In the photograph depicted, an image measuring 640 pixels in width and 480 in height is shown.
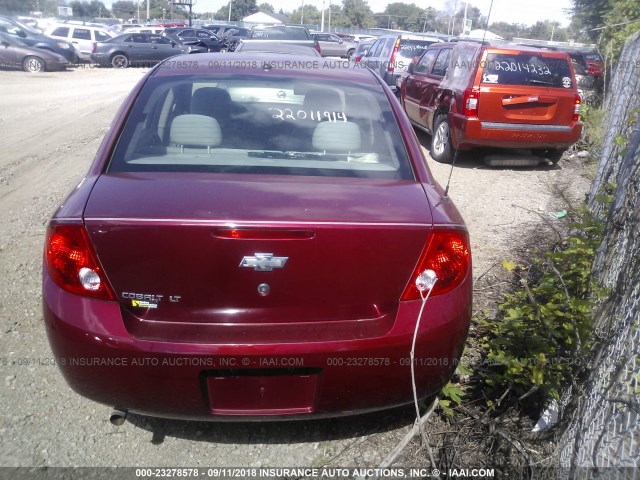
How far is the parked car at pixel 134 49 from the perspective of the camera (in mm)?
25938

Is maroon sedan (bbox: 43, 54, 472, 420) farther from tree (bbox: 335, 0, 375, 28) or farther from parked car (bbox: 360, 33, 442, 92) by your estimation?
tree (bbox: 335, 0, 375, 28)

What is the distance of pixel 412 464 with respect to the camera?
2744 mm

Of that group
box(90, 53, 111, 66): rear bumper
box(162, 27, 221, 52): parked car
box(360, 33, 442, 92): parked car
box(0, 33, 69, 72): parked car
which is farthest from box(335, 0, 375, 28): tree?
box(360, 33, 442, 92): parked car

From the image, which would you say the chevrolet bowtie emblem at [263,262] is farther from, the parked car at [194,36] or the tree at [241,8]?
the tree at [241,8]

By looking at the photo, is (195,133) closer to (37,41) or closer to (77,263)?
(77,263)

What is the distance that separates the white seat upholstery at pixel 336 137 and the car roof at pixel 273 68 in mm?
491

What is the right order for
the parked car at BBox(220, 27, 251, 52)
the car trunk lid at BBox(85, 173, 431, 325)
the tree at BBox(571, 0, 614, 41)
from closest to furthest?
the car trunk lid at BBox(85, 173, 431, 325) < the tree at BBox(571, 0, 614, 41) < the parked car at BBox(220, 27, 251, 52)

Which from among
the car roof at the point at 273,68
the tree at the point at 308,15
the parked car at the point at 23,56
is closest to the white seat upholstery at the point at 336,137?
the car roof at the point at 273,68

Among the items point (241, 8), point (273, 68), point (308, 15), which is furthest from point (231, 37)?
point (308, 15)

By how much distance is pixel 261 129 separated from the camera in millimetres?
3197

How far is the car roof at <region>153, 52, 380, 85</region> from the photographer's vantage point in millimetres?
3553

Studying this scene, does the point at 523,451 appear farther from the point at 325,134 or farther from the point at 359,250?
the point at 325,134

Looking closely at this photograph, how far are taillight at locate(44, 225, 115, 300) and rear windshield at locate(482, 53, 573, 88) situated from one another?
22.7 ft

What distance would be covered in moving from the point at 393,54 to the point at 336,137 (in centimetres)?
1231
